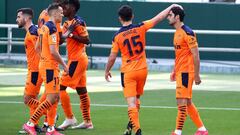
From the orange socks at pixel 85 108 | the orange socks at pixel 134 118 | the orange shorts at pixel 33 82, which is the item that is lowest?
the orange socks at pixel 85 108

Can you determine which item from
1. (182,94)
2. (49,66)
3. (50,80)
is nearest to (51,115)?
(50,80)

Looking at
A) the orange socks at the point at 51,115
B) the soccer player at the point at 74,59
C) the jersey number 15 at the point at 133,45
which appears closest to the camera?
the jersey number 15 at the point at 133,45

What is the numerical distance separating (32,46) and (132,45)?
74.3 inches

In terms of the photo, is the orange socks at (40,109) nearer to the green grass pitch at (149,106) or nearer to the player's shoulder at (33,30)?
the green grass pitch at (149,106)

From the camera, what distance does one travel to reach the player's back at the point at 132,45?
1298 cm

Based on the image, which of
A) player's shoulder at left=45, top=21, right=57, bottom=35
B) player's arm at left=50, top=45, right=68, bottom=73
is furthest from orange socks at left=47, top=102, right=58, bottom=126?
player's shoulder at left=45, top=21, right=57, bottom=35

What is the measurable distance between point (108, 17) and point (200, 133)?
20248 millimetres

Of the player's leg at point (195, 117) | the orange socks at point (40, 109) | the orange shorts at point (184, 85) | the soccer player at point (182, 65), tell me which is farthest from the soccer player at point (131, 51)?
the orange socks at point (40, 109)

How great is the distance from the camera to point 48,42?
42.3 feet

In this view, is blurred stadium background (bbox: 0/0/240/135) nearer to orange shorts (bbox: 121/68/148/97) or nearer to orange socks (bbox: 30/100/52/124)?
orange socks (bbox: 30/100/52/124)

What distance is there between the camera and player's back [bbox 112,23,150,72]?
42.6ft

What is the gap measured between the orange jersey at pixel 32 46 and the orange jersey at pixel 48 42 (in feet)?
2.66

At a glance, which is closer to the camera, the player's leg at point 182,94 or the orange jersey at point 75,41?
the player's leg at point 182,94

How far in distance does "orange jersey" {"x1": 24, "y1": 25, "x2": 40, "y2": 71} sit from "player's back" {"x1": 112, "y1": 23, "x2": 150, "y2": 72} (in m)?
1.52
